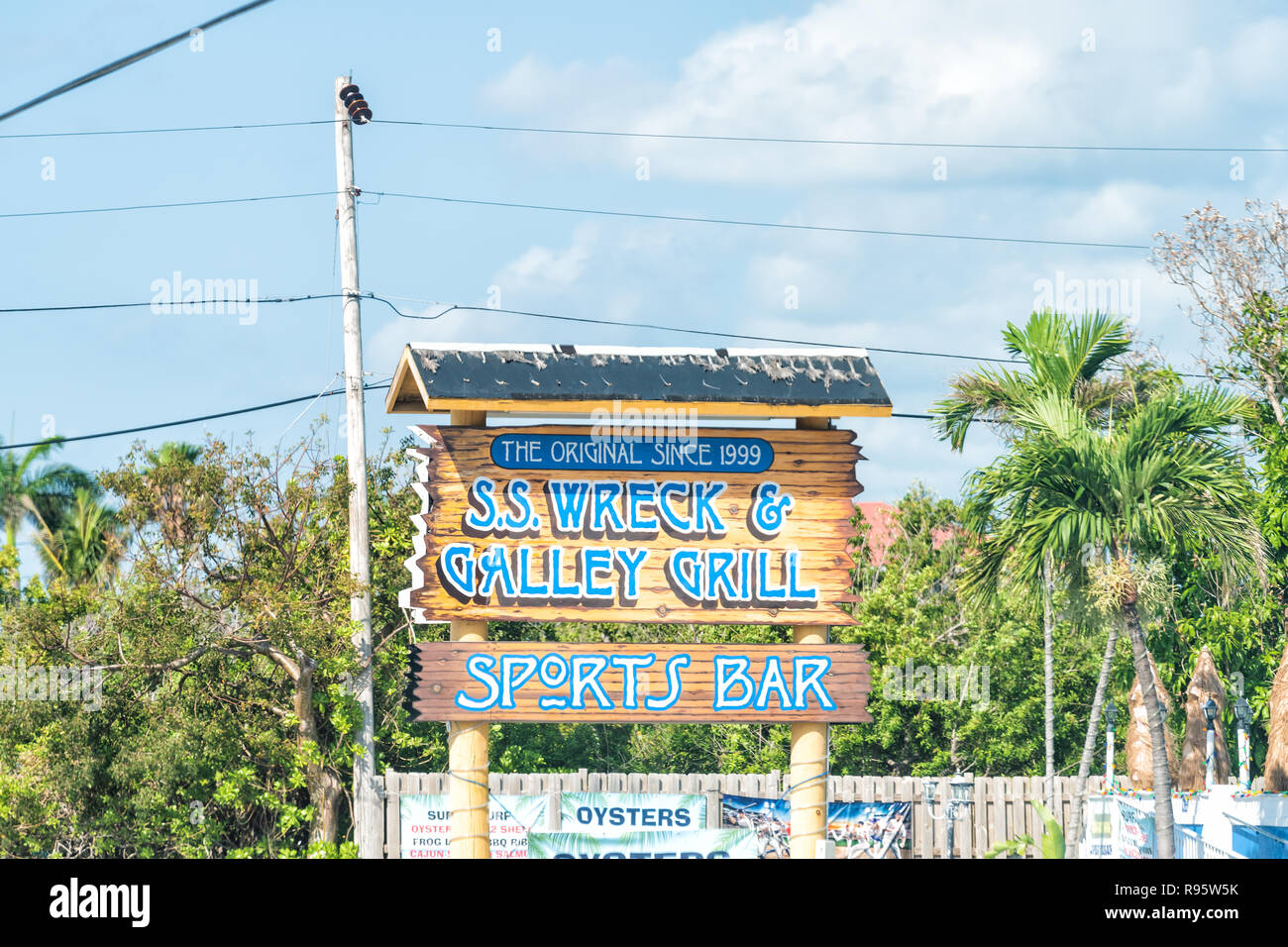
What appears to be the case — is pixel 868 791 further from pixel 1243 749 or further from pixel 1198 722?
pixel 1198 722

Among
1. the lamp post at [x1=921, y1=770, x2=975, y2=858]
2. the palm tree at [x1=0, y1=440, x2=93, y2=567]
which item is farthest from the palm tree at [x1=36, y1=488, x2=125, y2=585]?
the lamp post at [x1=921, y1=770, x2=975, y2=858]

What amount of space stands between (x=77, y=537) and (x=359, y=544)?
2269cm

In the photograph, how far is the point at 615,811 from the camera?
754 inches

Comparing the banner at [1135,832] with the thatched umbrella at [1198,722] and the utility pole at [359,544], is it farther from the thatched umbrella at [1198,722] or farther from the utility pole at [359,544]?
the utility pole at [359,544]

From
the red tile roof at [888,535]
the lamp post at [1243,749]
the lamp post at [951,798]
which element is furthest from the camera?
the red tile roof at [888,535]

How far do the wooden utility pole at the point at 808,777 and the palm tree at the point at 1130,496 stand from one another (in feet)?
8.32

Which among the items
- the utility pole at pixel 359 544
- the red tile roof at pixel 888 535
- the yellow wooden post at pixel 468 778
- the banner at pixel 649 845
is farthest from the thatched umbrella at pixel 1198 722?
the yellow wooden post at pixel 468 778

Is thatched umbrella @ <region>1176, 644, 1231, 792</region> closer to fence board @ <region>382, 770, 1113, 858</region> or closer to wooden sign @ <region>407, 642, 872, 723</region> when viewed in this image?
fence board @ <region>382, 770, 1113, 858</region>

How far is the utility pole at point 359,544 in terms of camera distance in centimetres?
1917

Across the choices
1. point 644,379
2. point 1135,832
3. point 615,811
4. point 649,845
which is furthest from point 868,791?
point 644,379
